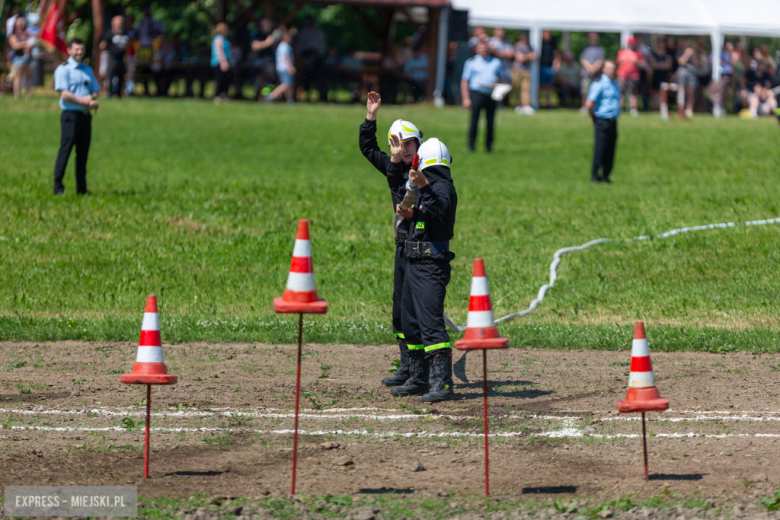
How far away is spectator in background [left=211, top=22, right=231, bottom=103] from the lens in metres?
27.3

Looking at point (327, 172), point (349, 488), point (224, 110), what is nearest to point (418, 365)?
point (349, 488)

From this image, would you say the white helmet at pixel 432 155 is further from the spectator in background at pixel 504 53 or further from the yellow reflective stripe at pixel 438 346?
the spectator in background at pixel 504 53

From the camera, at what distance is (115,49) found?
1093 inches

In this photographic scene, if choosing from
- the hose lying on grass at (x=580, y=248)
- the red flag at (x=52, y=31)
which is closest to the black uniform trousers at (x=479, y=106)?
the hose lying on grass at (x=580, y=248)

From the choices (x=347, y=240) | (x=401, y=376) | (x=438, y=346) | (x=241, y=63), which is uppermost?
(x=241, y=63)

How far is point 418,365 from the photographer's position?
26.3ft

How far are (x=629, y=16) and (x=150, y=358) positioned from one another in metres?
29.3

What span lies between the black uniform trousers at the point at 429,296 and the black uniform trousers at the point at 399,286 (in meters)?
0.13

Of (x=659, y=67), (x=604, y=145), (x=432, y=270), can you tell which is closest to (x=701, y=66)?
(x=659, y=67)

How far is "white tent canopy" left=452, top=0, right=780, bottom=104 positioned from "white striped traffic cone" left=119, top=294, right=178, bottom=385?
27.4 m

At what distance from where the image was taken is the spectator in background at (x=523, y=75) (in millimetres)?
31266

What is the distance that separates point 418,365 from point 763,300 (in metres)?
5.30

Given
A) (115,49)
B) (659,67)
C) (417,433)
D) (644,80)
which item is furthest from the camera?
(644,80)

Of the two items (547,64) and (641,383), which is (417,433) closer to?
(641,383)
